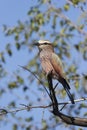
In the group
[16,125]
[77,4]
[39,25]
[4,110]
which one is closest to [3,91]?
[16,125]

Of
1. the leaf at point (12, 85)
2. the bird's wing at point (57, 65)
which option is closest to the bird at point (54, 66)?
the bird's wing at point (57, 65)

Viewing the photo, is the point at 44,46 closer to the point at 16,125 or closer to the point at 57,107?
the point at 57,107

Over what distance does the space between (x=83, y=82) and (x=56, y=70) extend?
8.32 feet

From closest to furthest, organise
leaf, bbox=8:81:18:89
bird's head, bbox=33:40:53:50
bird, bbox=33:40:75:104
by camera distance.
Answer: bird, bbox=33:40:75:104 → bird's head, bbox=33:40:53:50 → leaf, bbox=8:81:18:89

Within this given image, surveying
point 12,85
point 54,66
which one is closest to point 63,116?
point 54,66

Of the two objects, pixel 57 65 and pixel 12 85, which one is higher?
pixel 57 65

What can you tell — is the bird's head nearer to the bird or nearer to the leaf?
the bird

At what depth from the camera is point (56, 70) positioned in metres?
2.60

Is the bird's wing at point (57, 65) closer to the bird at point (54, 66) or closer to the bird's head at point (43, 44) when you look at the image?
the bird at point (54, 66)

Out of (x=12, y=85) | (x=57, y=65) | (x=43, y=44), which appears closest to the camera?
(x=57, y=65)

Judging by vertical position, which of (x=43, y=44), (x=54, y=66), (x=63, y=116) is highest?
(x=43, y=44)

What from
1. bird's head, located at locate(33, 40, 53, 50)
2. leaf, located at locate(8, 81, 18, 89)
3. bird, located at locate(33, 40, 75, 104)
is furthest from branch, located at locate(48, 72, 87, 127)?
leaf, located at locate(8, 81, 18, 89)

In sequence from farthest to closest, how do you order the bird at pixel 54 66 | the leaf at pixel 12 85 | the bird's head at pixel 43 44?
1. the leaf at pixel 12 85
2. the bird's head at pixel 43 44
3. the bird at pixel 54 66

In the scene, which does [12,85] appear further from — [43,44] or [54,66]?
[54,66]
